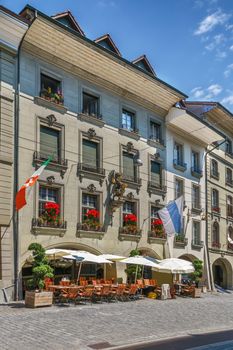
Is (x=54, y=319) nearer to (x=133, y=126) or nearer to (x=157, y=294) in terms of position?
(x=157, y=294)

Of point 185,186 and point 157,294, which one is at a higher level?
point 185,186

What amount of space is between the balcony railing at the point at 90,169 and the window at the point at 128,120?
3.87 metres

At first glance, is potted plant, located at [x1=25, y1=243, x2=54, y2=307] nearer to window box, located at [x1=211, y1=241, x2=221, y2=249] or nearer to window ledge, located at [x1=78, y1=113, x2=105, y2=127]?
window ledge, located at [x1=78, y1=113, x2=105, y2=127]

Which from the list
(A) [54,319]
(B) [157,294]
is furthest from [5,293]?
(B) [157,294]

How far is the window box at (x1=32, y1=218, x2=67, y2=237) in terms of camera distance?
2297 centimetres

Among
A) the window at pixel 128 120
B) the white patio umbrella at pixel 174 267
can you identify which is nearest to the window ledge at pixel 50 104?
the window at pixel 128 120

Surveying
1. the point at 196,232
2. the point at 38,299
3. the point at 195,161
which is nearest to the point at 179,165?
the point at 195,161

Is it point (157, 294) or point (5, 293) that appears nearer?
point (5, 293)

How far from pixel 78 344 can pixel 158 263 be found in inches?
528

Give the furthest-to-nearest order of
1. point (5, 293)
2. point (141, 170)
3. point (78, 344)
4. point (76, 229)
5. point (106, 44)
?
point (141, 170) < point (106, 44) < point (76, 229) < point (5, 293) < point (78, 344)

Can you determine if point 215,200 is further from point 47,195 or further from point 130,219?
point 47,195

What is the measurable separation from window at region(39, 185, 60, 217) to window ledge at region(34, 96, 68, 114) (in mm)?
4173

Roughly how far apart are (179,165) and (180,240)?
532cm

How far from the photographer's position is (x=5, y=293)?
21.0 meters
